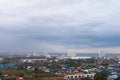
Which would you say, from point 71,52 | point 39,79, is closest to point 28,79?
point 39,79

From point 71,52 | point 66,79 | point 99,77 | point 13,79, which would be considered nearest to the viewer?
point 99,77

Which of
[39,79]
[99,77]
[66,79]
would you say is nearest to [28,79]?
[39,79]

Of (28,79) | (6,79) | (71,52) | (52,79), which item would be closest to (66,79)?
(52,79)

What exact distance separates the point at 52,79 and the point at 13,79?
321 cm

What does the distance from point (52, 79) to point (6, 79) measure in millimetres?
3785

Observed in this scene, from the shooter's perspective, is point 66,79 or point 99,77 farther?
point 66,79

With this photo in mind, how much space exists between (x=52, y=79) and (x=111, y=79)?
4.92 meters

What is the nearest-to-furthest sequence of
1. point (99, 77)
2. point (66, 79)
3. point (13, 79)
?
point (99, 77)
point (13, 79)
point (66, 79)

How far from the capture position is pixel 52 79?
22.9 metres

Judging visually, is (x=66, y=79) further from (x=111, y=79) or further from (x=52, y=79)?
(x=111, y=79)

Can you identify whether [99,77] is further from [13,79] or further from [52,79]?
[13,79]

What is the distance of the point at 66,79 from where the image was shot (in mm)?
23938

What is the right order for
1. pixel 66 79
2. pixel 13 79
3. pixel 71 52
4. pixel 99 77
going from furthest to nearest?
pixel 71 52 → pixel 66 79 → pixel 13 79 → pixel 99 77

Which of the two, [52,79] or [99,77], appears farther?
[52,79]
